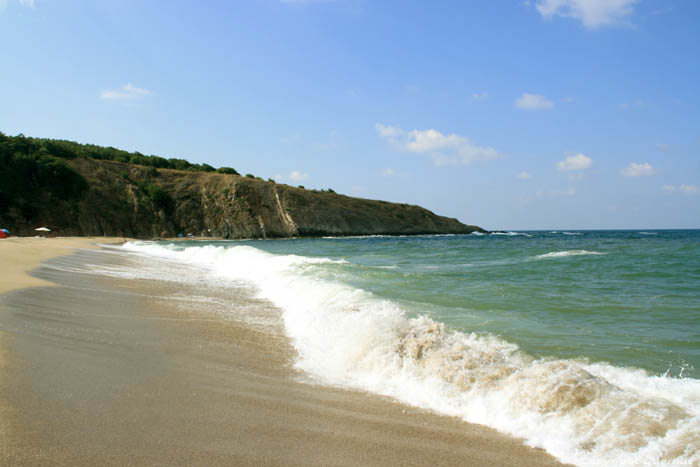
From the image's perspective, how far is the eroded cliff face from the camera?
2388 inches

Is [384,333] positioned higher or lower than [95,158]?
lower

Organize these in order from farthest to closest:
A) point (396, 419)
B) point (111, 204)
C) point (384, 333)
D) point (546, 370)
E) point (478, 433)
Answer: point (111, 204) → point (384, 333) → point (546, 370) → point (396, 419) → point (478, 433)

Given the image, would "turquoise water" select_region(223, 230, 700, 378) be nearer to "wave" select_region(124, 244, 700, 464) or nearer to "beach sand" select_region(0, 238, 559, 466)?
"wave" select_region(124, 244, 700, 464)

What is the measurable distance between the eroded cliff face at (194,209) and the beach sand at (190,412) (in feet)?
198

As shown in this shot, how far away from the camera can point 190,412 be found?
10.0 ft

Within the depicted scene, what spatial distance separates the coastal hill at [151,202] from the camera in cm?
5628

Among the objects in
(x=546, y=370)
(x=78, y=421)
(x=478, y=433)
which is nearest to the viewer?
(x=78, y=421)

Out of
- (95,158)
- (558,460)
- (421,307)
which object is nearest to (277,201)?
(95,158)

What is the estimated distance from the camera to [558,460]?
2750 millimetres

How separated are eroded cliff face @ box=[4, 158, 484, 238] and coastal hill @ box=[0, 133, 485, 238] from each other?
0.15m

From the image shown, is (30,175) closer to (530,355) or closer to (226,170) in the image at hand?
(226,170)

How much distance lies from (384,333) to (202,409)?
2.47 meters

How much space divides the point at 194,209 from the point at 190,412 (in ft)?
244

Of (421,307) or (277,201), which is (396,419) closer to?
(421,307)
